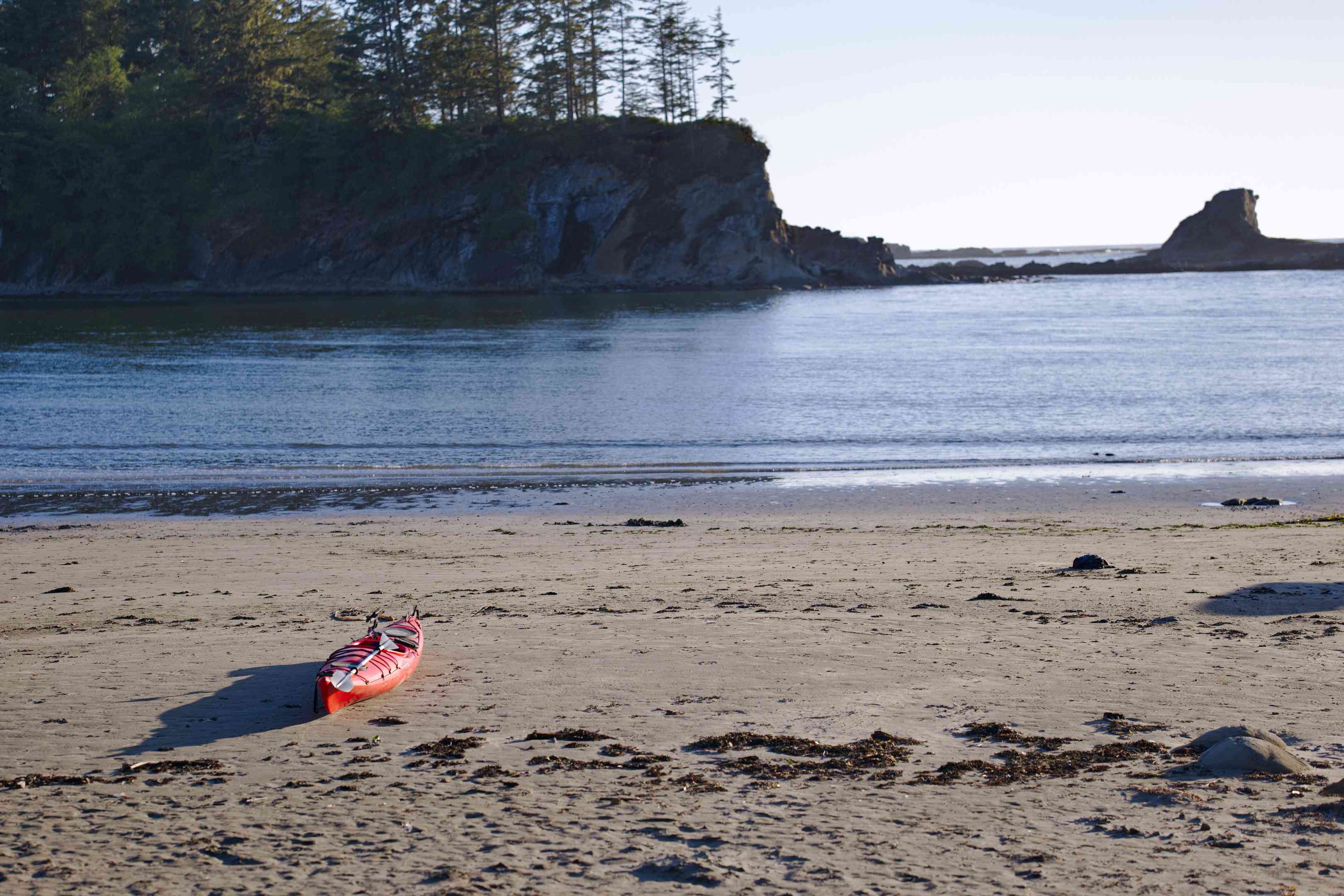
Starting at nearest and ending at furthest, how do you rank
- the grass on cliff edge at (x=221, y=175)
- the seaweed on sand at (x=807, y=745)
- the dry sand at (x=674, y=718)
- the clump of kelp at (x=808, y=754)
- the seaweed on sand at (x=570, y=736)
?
the dry sand at (x=674, y=718) < the clump of kelp at (x=808, y=754) < the seaweed on sand at (x=807, y=745) < the seaweed on sand at (x=570, y=736) < the grass on cliff edge at (x=221, y=175)

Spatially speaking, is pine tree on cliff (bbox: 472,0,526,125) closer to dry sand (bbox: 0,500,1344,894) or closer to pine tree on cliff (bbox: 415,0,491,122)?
pine tree on cliff (bbox: 415,0,491,122)

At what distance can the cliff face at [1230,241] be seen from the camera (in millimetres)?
166250

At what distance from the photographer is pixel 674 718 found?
8.24m

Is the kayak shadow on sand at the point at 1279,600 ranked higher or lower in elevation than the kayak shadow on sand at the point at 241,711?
higher

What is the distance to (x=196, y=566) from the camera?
14.4 m

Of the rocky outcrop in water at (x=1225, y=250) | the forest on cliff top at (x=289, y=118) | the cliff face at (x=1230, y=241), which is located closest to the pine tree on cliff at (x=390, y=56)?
the forest on cliff top at (x=289, y=118)

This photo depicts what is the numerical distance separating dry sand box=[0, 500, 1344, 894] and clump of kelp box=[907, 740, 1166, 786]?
8cm

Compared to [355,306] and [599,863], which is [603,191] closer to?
[355,306]

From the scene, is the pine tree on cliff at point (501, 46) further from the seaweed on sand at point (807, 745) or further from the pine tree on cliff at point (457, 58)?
the seaweed on sand at point (807, 745)

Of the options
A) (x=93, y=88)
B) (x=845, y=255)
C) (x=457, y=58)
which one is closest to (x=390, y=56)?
(x=457, y=58)

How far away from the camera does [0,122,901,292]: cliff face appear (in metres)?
96.7

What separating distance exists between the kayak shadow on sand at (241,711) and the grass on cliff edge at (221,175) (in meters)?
91.5

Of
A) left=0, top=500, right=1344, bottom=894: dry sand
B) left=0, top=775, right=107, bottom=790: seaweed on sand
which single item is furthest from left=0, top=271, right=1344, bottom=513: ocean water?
left=0, top=775, right=107, bottom=790: seaweed on sand

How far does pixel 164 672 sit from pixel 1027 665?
719 centimetres
